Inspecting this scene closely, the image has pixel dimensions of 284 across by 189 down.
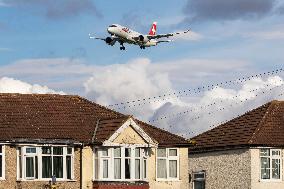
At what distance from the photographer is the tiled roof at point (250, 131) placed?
5997 centimetres

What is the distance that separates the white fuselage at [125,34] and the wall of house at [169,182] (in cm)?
3105

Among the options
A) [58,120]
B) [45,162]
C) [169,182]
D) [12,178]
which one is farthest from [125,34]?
[12,178]

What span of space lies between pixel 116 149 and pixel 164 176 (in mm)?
4149

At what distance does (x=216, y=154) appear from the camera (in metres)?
64.0

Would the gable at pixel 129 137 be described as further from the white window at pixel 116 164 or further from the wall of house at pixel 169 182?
the wall of house at pixel 169 182

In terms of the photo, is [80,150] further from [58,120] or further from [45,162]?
[58,120]

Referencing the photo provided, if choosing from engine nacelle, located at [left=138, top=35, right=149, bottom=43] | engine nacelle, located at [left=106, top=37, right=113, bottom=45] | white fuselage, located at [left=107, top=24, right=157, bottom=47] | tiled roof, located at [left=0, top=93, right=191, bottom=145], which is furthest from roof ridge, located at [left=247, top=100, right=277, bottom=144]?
white fuselage, located at [left=107, top=24, right=157, bottom=47]

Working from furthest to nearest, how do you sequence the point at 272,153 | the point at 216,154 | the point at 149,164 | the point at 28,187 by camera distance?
the point at 216,154 → the point at 272,153 → the point at 149,164 → the point at 28,187

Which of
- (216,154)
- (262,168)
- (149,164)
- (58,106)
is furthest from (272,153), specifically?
(58,106)

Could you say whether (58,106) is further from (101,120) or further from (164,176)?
(164,176)

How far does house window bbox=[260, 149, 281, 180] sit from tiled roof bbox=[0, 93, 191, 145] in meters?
7.14

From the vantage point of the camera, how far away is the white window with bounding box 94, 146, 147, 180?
52000 millimetres

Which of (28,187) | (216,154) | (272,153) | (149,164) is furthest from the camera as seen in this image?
(216,154)

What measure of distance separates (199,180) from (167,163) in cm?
1182
